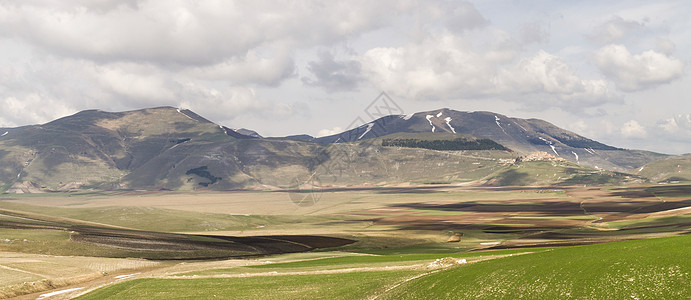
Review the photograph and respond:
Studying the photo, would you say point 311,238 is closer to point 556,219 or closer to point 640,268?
point 556,219

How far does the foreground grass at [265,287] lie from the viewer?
148 feet

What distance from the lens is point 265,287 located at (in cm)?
5041

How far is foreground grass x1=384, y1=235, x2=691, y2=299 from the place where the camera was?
88.7 feet

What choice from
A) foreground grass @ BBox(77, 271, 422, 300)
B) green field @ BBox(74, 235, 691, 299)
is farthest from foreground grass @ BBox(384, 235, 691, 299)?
foreground grass @ BBox(77, 271, 422, 300)

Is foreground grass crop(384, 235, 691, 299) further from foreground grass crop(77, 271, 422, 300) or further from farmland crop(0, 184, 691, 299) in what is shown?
foreground grass crop(77, 271, 422, 300)

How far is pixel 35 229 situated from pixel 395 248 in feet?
248

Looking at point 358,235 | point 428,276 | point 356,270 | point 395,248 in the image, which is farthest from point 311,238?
point 428,276

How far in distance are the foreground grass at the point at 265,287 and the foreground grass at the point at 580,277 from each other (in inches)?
235

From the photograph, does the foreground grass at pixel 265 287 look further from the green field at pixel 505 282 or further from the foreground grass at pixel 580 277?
the foreground grass at pixel 580 277

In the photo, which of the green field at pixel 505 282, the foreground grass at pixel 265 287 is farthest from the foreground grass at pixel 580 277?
the foreground grass at pixel 265 287

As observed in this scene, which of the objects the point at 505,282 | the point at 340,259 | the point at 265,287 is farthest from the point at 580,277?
the point at 340,259

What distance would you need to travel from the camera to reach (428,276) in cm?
4266

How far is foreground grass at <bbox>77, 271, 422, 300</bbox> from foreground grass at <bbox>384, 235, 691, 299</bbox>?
5.98 meters

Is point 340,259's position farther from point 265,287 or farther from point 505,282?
point 505,282
